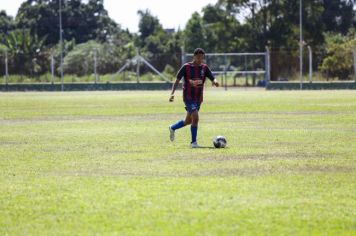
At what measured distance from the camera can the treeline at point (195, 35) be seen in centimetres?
6656

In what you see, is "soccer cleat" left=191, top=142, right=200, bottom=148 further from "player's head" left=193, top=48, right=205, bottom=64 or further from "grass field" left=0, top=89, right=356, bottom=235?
"player's head" left=193, top=48, right=205, bottom=64

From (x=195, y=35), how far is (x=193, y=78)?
70067 millimetres

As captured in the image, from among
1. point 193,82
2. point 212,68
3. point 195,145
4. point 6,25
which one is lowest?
point 195,145

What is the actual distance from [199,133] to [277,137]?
7.59 ft

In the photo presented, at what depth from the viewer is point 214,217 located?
966cm

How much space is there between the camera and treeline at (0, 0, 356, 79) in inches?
2621

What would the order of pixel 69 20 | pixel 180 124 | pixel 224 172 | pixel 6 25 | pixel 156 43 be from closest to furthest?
pixel 224 172 < pixel 180 124 < pixel 156 43 < pixel 69 20 < pixel 6 25

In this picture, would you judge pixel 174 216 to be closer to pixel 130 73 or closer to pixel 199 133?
pixel 199 133

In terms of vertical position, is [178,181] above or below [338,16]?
below

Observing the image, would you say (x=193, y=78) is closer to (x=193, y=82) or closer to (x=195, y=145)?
(x=193, y=82)

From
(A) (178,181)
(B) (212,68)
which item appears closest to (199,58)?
(A) (178,181)

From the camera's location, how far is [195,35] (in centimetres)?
8844

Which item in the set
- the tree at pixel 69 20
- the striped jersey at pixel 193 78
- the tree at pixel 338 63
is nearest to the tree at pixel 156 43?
the tree at pixel 69 20

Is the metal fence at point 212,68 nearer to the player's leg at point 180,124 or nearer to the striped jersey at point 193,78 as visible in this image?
the player's leg at point 180,124
